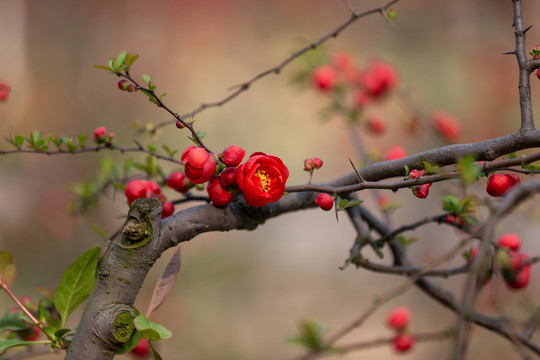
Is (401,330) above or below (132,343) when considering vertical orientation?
below

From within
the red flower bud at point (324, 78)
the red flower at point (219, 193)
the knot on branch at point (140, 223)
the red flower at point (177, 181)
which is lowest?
the knot on branch at point (140, 223)

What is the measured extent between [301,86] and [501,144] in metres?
0.95

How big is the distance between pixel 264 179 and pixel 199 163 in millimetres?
73

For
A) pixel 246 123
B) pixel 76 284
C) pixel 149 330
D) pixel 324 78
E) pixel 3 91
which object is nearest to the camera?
pixel 149 330

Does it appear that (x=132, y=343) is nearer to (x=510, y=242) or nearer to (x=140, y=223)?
(x=140, y=223)

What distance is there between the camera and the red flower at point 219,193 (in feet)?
1.87

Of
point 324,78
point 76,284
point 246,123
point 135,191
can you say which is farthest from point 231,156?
point 246,123

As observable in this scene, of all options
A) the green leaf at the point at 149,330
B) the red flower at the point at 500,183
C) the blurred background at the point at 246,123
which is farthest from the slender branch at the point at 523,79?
the blurred background at the point at 246,123

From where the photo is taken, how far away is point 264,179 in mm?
539

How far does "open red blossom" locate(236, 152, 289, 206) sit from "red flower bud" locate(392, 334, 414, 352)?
24.4 inches

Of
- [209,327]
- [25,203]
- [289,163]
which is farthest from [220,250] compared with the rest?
[25,203]

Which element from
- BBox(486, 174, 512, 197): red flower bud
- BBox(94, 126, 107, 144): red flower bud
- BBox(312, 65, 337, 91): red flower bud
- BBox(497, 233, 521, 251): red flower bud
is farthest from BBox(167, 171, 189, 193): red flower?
BBox(312, 65, 337, 91): red flower bud

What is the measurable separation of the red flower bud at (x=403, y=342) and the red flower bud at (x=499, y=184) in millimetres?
568

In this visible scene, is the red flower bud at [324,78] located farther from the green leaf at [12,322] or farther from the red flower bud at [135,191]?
the green leaf at [12,322]
